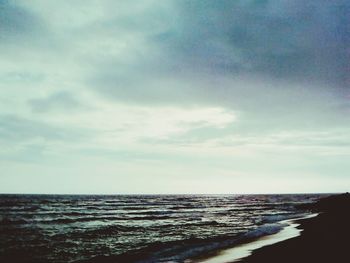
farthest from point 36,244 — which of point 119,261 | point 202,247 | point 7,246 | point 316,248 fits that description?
point 316,248

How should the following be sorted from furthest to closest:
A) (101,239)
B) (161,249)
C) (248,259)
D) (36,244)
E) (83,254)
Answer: (101,239)
(36,244)
(161,249)
(83,254)
(248,259)

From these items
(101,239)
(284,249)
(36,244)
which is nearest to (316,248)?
(284,249)

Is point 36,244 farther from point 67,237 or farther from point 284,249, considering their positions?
point 284,249

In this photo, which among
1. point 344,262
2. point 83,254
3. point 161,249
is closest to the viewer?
point 344,262

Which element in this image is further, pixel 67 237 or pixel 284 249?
pixel 67 237

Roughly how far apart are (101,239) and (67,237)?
2987mm

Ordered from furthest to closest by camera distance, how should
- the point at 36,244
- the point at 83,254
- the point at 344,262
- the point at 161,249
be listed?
1. the point at 36,244
2. the point at 161,249
3. the point at 83,254
4. the point at 344,262

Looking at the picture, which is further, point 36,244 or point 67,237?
point 67,237

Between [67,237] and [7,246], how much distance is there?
5078mm

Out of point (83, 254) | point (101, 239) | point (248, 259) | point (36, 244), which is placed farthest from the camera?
point (101, 239)

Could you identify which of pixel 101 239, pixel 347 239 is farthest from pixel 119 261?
pixel 347 239

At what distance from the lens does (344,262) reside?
12.2 meters

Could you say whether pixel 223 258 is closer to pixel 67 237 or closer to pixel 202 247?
pixel 202 247

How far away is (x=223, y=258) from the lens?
54.1 feet
